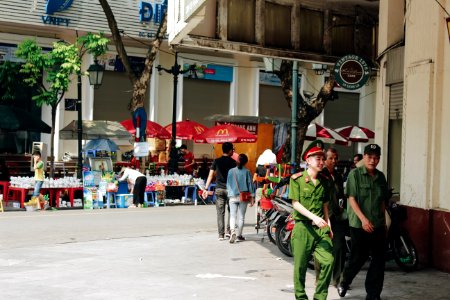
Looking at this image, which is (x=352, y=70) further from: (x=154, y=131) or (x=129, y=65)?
(x=154, y=131)

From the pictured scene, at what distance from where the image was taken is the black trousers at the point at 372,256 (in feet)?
28.2

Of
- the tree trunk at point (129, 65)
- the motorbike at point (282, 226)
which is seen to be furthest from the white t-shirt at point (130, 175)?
the motorbike at point (282, 226)

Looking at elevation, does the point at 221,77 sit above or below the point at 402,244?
above

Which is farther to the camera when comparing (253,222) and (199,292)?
(253,222)

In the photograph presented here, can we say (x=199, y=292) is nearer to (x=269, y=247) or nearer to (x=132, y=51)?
(x=269, y=247)

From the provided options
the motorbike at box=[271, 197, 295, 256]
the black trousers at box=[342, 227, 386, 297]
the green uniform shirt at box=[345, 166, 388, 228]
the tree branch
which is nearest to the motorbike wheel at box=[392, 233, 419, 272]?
the motorbike at box=[271, 197, 295, 256]

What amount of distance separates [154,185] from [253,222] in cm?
544

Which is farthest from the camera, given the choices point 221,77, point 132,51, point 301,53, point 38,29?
point 221,77

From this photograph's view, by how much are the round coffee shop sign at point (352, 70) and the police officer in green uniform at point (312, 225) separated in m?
6.48

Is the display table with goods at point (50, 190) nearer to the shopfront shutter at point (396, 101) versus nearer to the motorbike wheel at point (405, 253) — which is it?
the shopfront shutter at point (396, 101)

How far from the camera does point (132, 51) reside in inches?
1298

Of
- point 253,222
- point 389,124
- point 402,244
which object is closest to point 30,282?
point 402,244

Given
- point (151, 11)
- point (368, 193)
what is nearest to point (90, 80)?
point (151, 11)

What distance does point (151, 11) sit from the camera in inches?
1272
